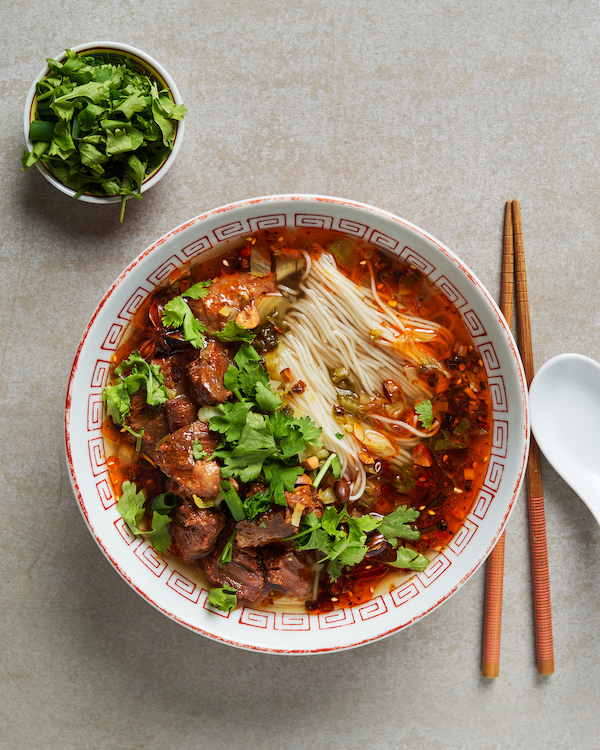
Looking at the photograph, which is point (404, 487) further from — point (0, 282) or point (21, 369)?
point (0, 282)

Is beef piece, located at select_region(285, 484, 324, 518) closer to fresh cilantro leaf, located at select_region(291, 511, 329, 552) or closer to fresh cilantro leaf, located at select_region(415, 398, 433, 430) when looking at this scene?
fresh cilantro leaf, located at select_region(291, 511, 329, 552)

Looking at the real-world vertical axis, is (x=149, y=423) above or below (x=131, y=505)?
above

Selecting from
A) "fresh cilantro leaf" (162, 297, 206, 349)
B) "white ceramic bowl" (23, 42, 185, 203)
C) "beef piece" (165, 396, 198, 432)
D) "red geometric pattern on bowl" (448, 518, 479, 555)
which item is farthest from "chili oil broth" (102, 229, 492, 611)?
"white ceramic bowl" (23, 42, 185, 203)

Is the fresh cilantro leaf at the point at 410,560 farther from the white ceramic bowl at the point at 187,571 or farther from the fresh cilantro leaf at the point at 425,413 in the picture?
the fresh cilantro leaf at the point at 425,413

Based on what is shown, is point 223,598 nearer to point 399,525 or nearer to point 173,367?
point 399,525

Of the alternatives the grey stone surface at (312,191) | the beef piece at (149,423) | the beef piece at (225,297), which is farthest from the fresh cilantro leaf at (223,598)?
the beef piece at (225,297)

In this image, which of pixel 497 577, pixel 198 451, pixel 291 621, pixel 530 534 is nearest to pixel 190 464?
pixel 198 451
